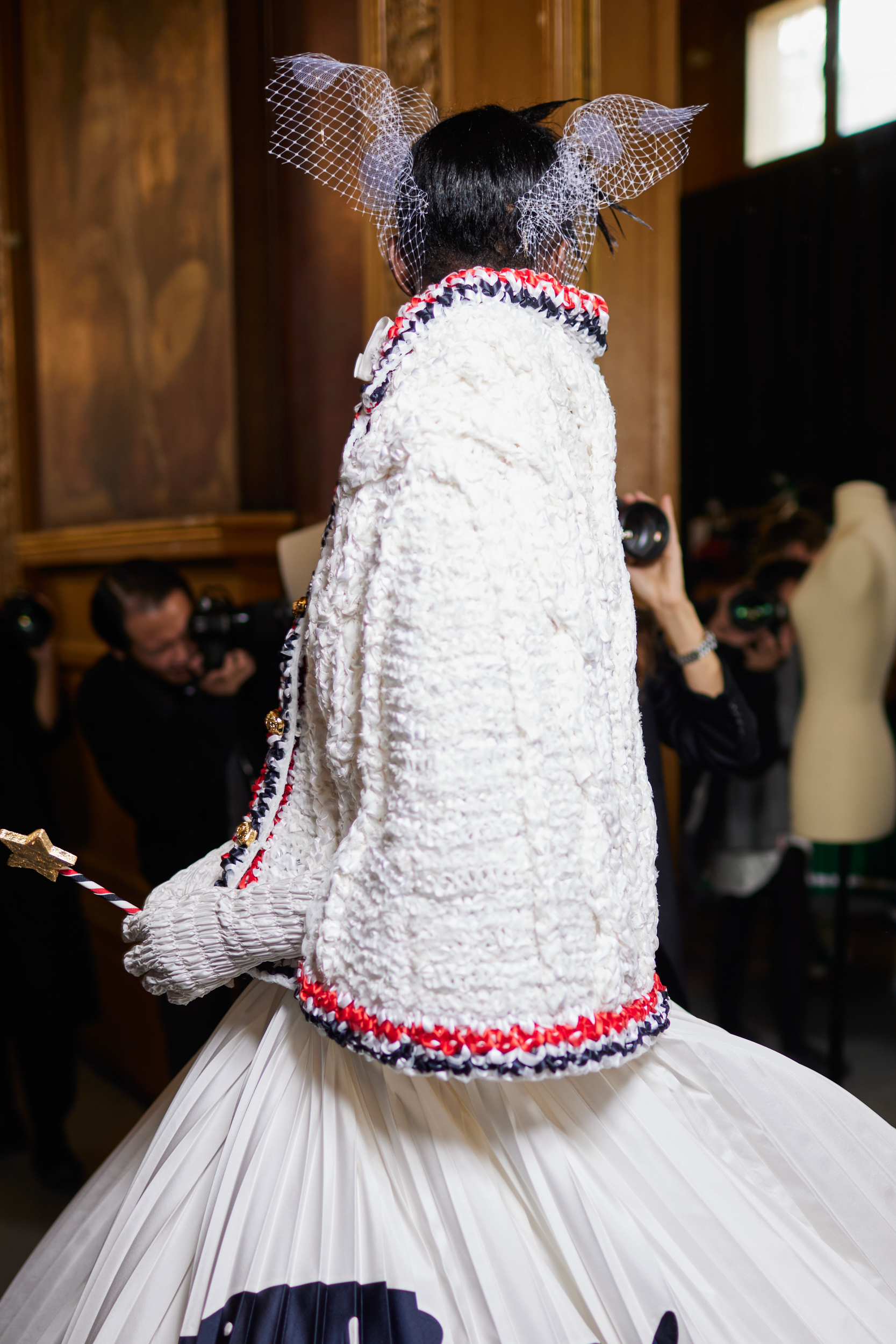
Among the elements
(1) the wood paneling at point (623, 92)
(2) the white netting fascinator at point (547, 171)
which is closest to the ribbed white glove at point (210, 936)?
(2) the white netting fascinator at point (547, 171)

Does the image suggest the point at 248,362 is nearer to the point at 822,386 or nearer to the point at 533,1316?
the point at 822,386

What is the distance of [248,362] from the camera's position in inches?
103

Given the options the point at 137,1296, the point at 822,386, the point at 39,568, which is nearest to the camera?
the point at 137,1296

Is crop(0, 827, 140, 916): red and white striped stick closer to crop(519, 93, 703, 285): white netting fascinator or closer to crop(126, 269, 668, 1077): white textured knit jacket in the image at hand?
crop(126, 269, 668, 1077): white textured knit jacket

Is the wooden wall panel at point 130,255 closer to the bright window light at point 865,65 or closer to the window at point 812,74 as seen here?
the window at point 812,74

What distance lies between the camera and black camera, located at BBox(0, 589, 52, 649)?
2533 millimetres

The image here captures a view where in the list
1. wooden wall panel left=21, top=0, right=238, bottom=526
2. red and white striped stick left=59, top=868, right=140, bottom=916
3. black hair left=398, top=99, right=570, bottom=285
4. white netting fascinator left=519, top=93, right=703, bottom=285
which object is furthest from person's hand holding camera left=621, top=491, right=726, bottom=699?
wooden wall panel left=21, top=0, right=238, bottom=526

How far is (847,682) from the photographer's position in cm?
197

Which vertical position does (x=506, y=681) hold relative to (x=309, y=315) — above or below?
below

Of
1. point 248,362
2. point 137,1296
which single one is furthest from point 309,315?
point 137,1296

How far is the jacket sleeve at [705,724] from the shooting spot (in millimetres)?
1509

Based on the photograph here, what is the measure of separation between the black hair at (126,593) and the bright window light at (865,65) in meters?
1.59

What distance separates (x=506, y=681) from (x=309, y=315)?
6.71ft

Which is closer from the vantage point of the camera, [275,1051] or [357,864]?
[357,864]
